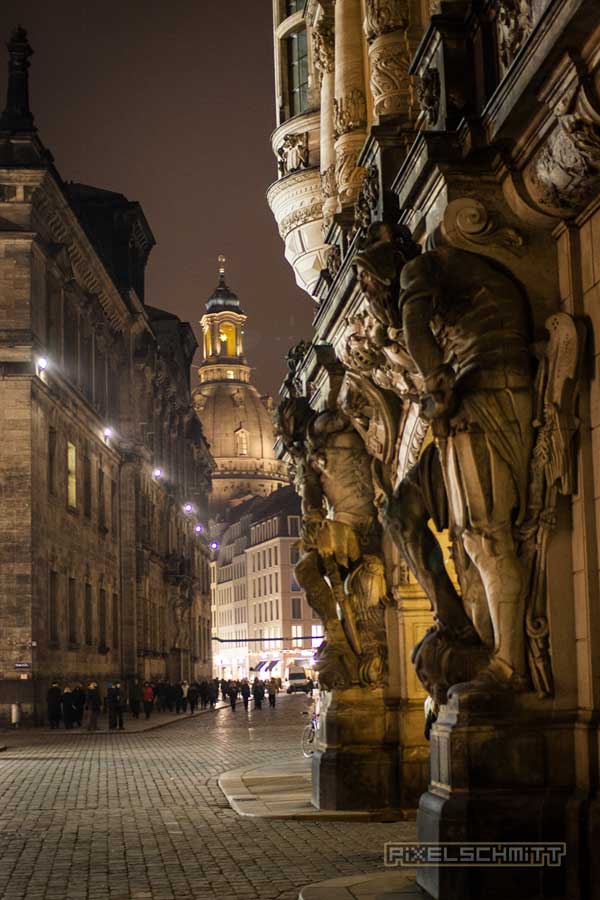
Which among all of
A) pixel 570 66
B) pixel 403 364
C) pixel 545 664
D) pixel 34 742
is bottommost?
pixel 34 742

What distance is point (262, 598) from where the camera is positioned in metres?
156

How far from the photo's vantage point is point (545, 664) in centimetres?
1029

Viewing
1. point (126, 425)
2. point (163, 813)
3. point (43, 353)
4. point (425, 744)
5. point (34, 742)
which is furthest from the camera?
point (126, 425)

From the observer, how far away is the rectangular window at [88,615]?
179 feet

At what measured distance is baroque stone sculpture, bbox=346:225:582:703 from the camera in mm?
10203

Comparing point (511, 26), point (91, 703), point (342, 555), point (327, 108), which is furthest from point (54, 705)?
point (511, 26)

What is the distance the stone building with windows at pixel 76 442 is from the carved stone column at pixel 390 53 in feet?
101

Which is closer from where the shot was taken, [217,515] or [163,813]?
[163,813]

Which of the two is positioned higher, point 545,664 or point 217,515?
point 217,515

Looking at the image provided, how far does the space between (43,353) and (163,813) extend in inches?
1204

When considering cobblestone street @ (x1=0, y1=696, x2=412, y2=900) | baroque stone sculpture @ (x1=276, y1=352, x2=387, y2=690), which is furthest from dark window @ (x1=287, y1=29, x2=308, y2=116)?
cobblestone street @ (x1=0, y1=696, x2=412, y2=900)

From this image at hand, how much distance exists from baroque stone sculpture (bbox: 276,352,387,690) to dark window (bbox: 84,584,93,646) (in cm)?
3804

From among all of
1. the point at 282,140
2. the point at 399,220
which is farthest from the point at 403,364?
the point at 282,140

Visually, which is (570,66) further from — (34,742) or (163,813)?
(34,742)
